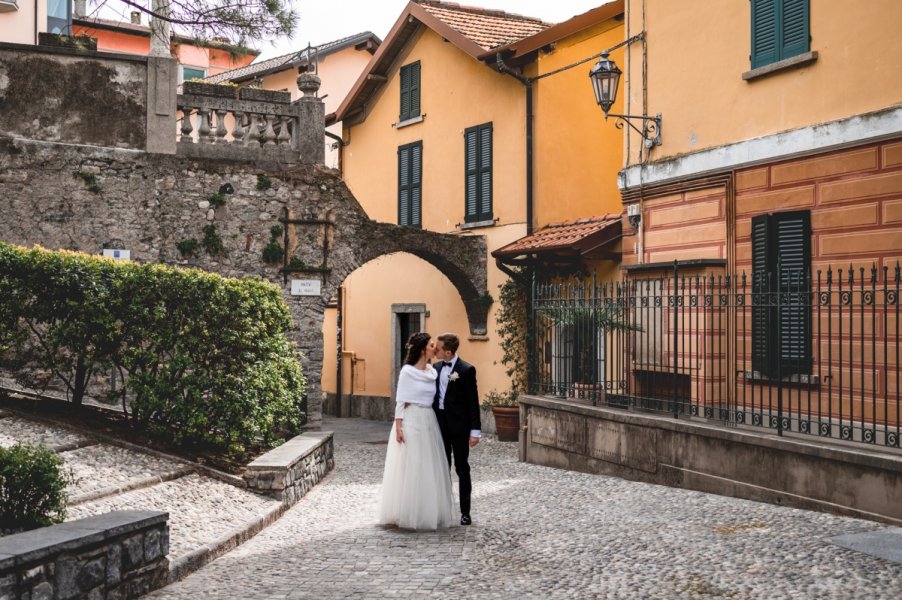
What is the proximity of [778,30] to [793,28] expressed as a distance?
20 centimetres

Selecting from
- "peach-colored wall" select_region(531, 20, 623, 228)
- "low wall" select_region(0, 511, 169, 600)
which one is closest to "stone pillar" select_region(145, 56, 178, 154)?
"peach-colored wall" select_region(531, 20, 623, 228)

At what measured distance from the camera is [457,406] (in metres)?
8.50

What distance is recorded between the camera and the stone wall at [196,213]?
1390 cm

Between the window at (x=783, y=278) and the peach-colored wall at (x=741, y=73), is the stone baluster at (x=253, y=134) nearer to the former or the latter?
the peach-colored wall at (x=741, y=73)

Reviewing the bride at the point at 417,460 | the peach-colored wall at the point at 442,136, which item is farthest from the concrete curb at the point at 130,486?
the peach-colored wall at the point at 442,136

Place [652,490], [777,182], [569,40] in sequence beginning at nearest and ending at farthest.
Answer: [652,490] → [777,182] → [569,40]

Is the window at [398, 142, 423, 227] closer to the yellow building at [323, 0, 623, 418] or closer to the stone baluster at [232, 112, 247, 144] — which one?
the yellow building at [323, 0, 623, 418]

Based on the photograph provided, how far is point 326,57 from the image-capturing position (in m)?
29.6

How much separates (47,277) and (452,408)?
13.2 feet

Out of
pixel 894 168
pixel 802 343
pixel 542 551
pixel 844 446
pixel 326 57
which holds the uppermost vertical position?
pixel 326 57

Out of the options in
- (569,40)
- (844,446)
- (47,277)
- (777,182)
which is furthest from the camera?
(569,40)

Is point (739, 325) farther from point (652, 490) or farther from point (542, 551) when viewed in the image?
point (542, 551)

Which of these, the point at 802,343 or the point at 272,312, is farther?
the point at 272,312

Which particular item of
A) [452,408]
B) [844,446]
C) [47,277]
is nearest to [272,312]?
[47,277]
